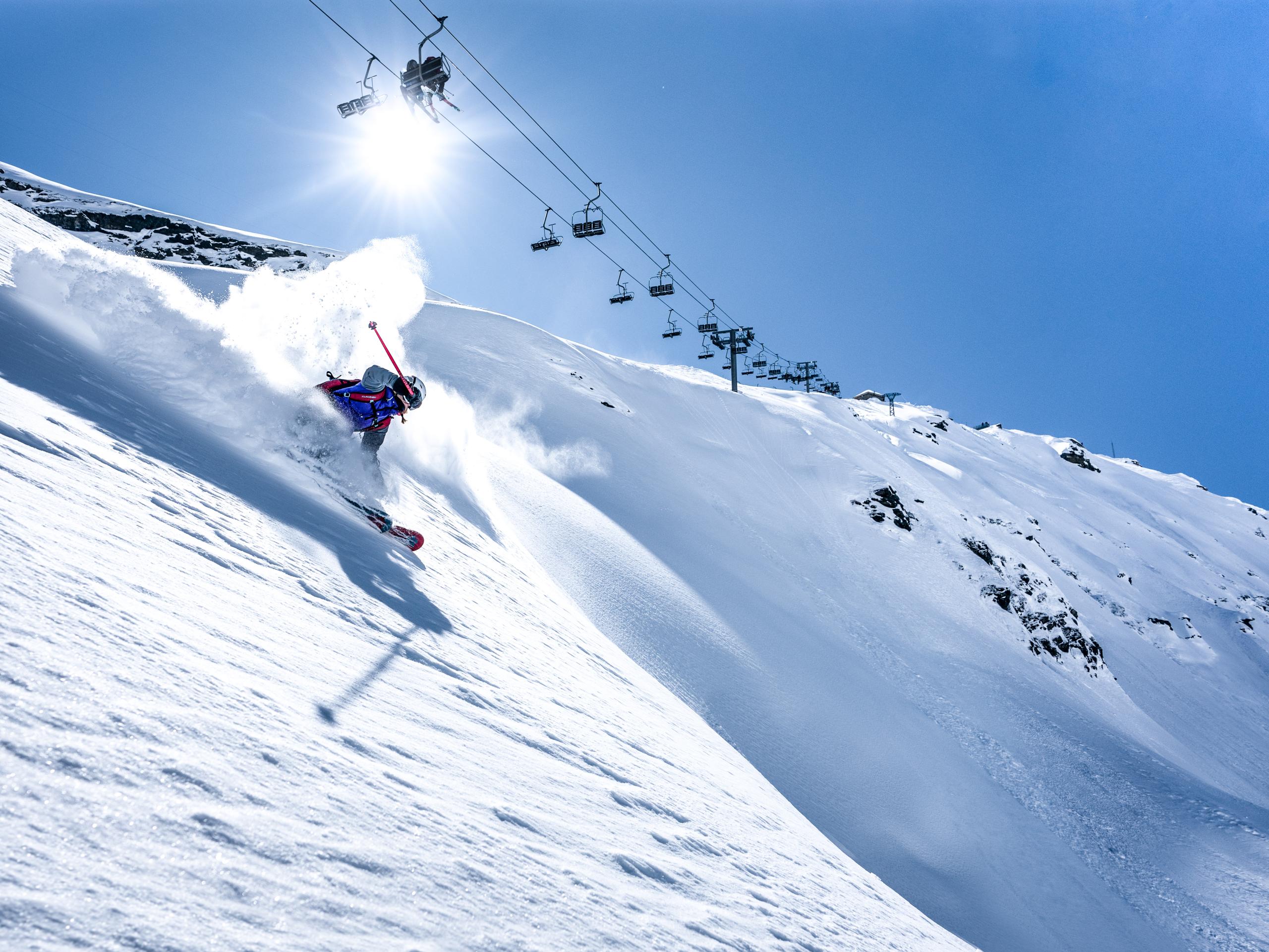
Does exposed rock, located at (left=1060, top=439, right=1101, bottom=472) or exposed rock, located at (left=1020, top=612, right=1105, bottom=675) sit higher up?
exposed rock, located at (left=1060, top=439, right=1101, bottom=472)

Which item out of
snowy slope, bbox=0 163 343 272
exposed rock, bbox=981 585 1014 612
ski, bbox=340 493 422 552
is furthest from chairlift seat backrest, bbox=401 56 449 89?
snowy slope, bbox=0 163 343 272

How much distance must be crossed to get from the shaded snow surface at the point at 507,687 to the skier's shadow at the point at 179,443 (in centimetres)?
7

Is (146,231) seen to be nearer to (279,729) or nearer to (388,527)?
(388,527)

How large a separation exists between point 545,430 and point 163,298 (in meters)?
12.2

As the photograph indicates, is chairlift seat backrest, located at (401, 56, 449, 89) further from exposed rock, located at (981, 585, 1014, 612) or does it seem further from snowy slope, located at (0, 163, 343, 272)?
snowy slope, located at (0, 163, 343, 272)

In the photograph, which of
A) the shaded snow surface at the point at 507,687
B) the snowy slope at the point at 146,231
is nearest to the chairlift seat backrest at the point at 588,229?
the shaded snow surface at the point at 507,687

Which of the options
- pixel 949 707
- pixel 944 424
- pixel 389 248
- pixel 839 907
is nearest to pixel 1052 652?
pixel 949 707

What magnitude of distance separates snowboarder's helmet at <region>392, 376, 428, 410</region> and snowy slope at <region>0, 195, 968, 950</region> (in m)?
1.35

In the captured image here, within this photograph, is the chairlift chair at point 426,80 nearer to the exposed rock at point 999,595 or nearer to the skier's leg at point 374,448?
the skier's leg at point 374,448

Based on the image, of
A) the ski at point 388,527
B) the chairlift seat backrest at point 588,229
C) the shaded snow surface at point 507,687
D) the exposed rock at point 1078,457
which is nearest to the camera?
the shaded snow surface at point 507,687

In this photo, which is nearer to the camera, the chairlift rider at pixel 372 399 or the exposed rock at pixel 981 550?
the chairlift rider at pixel 372 399

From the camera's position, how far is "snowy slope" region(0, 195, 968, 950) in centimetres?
205

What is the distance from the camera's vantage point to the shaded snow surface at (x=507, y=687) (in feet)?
7.86

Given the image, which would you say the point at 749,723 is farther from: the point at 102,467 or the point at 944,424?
the point at 944,424
